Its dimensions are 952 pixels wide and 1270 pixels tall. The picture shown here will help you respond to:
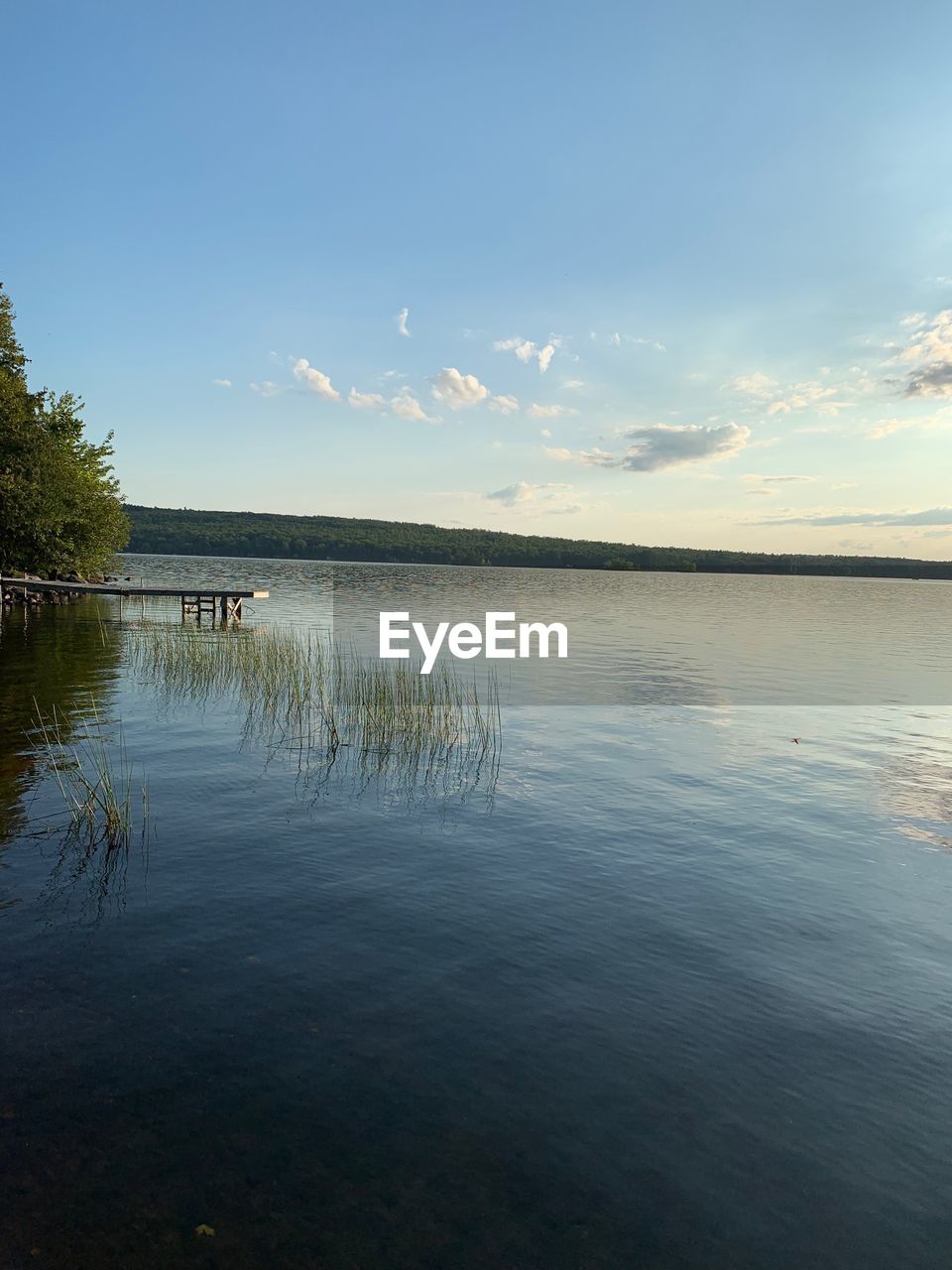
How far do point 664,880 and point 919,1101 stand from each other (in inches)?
178

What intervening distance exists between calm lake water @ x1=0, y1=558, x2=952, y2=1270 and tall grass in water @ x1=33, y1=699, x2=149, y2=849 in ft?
1.24

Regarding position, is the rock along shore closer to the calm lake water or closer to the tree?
the tree

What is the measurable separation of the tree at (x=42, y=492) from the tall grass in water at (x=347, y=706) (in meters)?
13.9

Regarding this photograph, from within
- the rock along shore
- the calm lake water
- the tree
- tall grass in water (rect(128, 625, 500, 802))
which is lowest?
the calm lake water

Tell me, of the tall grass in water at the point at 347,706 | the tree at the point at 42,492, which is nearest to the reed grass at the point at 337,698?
the tall grass in water at the point at 347,706

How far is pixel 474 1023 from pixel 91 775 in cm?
924

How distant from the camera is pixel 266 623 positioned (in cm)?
4556

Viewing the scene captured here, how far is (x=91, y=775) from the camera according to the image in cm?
1399

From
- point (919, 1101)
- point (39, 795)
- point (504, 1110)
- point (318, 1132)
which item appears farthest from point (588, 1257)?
point (39, 795)

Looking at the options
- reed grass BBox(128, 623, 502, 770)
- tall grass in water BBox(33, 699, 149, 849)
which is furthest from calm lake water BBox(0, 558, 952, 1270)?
reed grass BBox(128, 623, 502, 770)

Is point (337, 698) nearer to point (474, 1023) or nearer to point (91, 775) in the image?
point (91, 775)

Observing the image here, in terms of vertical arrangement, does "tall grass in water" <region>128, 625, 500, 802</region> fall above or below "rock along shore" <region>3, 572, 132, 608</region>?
below

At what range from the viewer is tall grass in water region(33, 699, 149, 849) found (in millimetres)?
11203

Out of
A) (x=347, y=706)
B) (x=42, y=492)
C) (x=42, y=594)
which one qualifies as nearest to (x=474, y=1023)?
(x=347, y=706)
